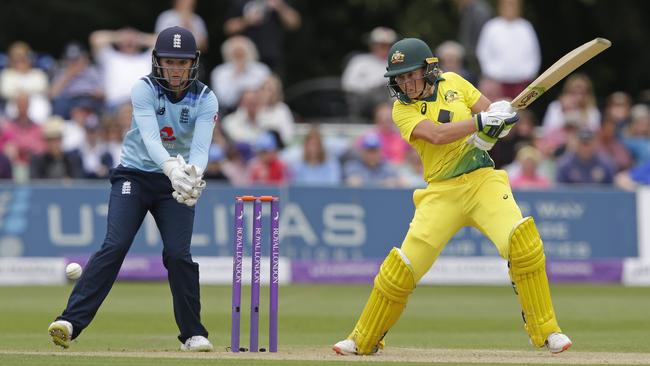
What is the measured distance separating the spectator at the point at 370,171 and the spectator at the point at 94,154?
96.5 inches

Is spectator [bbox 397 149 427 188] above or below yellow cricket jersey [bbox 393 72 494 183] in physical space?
below

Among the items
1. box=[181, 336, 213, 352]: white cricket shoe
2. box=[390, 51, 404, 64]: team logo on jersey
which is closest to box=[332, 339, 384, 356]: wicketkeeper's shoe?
box=[181, 336, 213, 352]: white cricket shoe

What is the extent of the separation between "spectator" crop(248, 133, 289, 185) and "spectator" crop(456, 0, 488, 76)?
9.42ft

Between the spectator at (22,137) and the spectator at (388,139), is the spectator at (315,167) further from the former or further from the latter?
the spectator at (22,137)

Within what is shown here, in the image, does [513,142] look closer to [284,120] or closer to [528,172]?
[528,172]

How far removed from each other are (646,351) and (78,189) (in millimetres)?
7119

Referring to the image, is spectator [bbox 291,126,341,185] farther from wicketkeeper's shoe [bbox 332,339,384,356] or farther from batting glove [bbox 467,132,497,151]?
batting glove [bbox 467,132,497,151]

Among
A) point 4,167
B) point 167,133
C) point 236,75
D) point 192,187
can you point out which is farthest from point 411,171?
point 192,187

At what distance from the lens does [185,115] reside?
770 cm

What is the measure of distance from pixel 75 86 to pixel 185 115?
8.46 m

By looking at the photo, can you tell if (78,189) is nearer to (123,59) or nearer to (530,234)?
(123,59)

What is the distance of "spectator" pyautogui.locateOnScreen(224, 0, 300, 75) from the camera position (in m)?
16.0

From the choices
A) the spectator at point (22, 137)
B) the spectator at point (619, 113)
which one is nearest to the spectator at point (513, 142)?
the spectator at point (619, 113)

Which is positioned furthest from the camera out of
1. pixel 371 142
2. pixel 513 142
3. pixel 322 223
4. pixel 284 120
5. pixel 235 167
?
pixel 284 120
